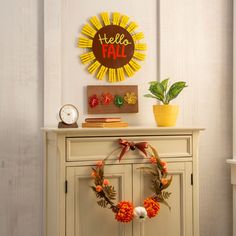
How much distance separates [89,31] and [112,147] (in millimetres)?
1053

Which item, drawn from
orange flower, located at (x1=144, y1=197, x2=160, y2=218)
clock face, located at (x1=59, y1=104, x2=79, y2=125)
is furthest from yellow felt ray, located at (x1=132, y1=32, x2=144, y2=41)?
orange flower, located at (x1=144, y1=197, x2=160, y2=218)

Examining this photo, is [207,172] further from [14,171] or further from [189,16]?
[14,171]

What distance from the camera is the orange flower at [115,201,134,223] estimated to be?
10.2 feet

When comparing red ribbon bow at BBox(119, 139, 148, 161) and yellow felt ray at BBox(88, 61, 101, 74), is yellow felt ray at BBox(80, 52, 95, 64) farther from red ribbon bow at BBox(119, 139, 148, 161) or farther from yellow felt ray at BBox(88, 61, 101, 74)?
A: red ribbon bow at BBox(119, 139, 148, 161)

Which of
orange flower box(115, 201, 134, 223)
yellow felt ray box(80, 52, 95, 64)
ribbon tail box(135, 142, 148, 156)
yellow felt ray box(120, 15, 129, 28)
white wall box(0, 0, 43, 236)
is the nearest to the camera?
orange flower box(115, 201, 134, 223)

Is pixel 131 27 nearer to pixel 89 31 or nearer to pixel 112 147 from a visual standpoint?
pixel 89 31

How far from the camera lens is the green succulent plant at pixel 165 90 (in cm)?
363

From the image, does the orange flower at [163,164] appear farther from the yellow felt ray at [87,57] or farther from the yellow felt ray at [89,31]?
the yellow felt ray at [89,31]

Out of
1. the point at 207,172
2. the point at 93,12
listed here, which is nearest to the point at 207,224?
the point at 207,172

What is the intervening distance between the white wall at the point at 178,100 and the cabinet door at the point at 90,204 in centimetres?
59

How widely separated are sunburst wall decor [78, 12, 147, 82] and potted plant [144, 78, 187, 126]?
0.33 m

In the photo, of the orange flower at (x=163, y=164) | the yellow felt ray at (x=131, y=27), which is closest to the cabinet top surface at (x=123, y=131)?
the orange flower at (x=163, y=164)

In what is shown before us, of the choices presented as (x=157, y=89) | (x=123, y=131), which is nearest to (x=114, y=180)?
(x=123, y=131)

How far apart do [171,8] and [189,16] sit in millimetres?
184
